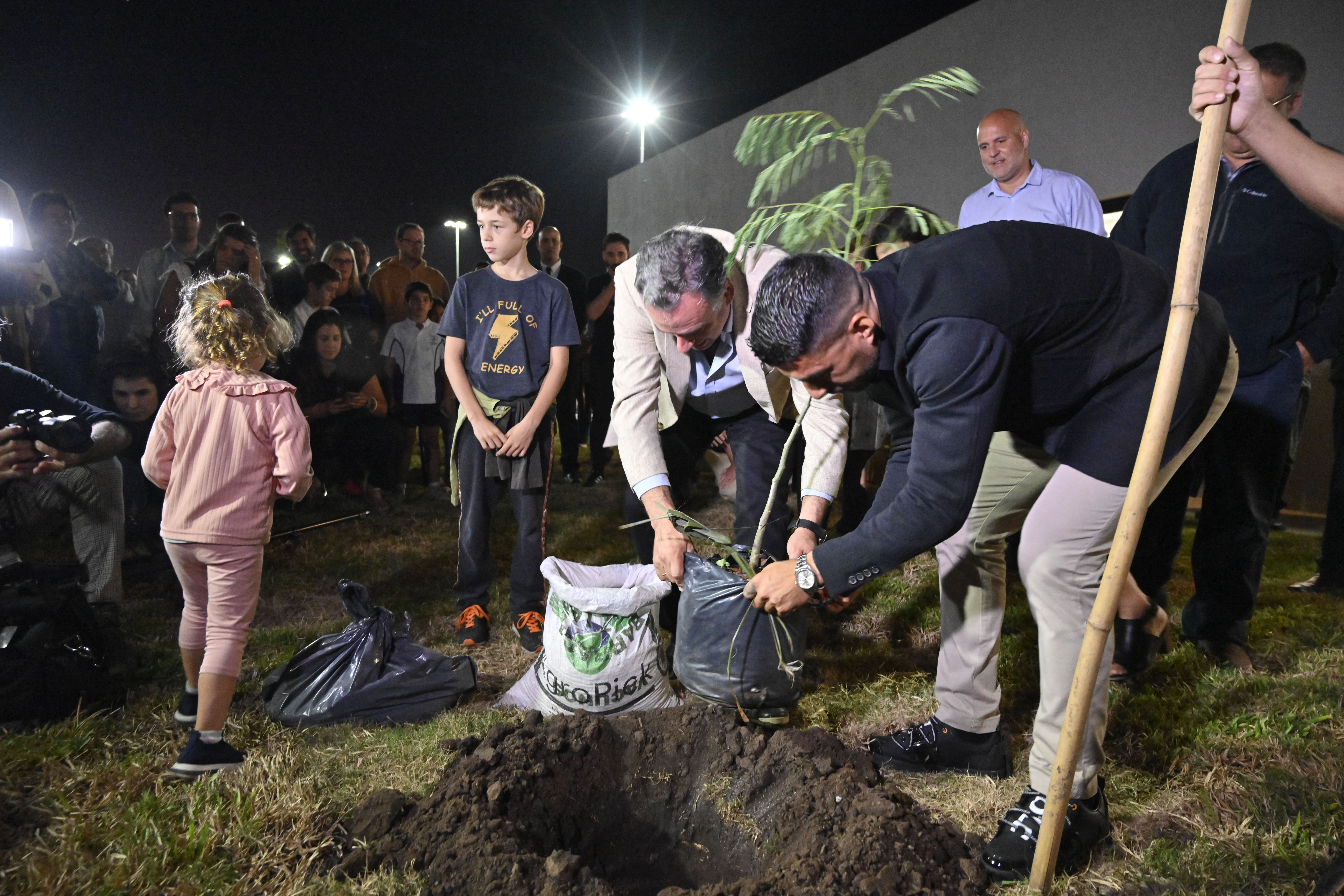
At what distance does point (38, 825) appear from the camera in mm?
1992

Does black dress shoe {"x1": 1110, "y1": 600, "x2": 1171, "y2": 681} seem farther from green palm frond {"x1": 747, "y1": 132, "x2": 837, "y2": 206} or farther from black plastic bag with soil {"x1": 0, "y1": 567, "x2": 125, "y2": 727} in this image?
black plastic bag with soil {"x1": 0, "y1": 567, "x2": 125, "y2": 727}

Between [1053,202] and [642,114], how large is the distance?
8.59 meters

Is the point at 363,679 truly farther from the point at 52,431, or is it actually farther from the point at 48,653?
the point at 52,431

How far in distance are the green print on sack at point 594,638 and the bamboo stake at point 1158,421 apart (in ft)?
4.19

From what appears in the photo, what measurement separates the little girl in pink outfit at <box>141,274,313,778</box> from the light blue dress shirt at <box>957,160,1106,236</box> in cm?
293

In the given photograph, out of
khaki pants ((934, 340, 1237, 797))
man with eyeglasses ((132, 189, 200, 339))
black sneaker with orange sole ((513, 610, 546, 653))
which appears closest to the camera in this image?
khaki pants ((934, 340, 1237, 797))

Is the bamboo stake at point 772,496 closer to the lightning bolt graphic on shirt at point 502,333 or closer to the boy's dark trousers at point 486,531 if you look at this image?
the boy's dark trousers at point 486,531

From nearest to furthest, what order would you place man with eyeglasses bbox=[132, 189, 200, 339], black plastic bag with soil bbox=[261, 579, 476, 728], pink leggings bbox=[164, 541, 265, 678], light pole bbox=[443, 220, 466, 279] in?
pink leggings bbox=[164, 541, 265, 678], black plastic bag with soil bbox=[261, 579, 476, 728], man with eyeglasses bbox=[132, 189, 200, 339], light pole bbox=[443, 220, 466, 279]

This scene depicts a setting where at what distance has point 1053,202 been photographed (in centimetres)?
346

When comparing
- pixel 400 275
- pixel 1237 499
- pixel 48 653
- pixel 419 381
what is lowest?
pixel 48 653

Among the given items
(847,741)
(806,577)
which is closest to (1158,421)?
(806,577)

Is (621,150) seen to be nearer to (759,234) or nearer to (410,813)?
(759,234)

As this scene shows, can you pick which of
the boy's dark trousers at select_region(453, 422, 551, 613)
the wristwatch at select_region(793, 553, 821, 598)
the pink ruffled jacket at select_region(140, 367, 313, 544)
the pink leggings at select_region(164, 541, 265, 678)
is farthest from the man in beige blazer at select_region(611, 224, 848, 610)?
the pink leggings at select_region(164, 541, 265, 678)

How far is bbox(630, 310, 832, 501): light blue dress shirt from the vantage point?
284 centimetres
